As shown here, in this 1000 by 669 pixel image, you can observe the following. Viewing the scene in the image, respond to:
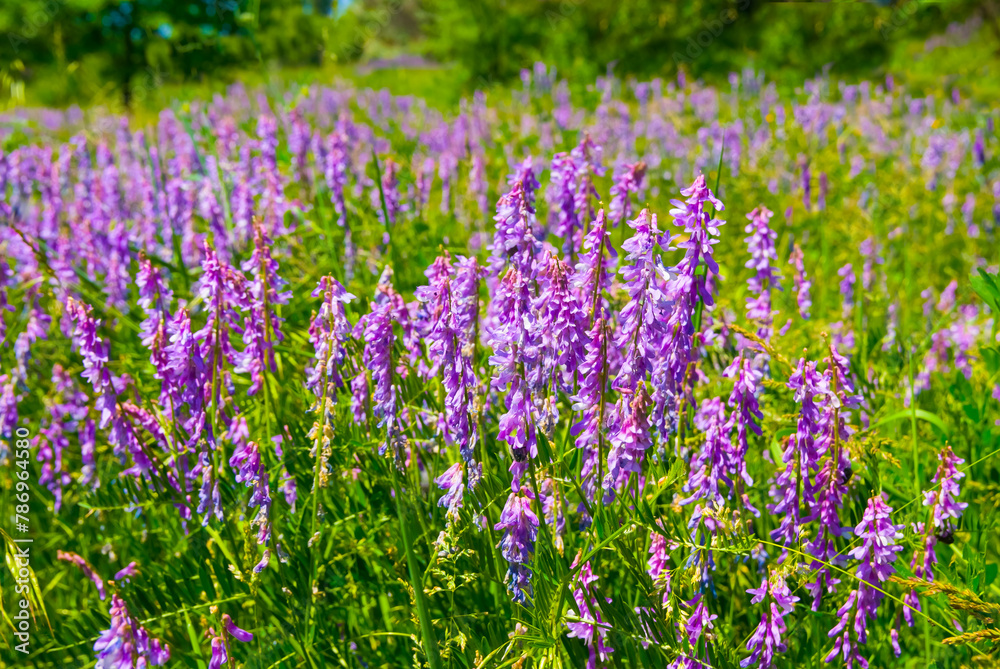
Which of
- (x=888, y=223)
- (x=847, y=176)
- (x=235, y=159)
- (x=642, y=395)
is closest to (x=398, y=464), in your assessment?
(x=642, y=395)

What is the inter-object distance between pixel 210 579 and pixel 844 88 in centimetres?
1369

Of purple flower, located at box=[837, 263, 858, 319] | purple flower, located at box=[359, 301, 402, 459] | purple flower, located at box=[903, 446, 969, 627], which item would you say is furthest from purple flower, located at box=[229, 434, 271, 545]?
purple flower, located at box=[837, 263, 858, 319]

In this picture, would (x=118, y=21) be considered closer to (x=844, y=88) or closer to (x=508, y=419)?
(x=844, y=88)

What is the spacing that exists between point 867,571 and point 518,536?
90 centimetres

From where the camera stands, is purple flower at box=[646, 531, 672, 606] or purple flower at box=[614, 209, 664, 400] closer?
purple flower at box=[614, 209, 664, 400]

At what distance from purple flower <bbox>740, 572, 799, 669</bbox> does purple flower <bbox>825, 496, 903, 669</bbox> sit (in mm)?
164

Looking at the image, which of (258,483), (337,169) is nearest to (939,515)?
(258,483)

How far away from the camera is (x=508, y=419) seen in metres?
1.66

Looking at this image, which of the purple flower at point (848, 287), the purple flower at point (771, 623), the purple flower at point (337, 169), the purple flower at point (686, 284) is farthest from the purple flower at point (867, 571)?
the purple flower at point (337, 169)

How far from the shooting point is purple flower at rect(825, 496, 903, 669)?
1.81m

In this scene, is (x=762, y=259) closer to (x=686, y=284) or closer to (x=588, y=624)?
(x=686, y=284)

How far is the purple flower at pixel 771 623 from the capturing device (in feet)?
5.80

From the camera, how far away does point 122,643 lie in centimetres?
162

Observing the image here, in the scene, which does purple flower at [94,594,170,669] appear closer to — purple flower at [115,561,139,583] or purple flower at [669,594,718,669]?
purple flower at [115,561,139,583]
